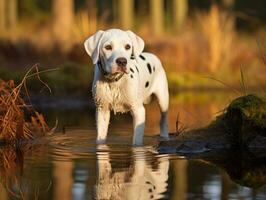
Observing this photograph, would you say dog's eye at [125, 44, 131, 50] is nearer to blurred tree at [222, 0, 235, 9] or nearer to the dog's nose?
the dog's nose

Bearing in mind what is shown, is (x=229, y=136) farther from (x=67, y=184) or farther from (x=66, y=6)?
(x=66, y=6)

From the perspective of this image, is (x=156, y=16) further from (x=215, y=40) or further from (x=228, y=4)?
(x=215, y=40)

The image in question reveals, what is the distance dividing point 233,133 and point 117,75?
189 cm

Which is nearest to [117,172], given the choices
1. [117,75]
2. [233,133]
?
[117,75]

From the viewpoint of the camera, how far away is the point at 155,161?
35.7 feet

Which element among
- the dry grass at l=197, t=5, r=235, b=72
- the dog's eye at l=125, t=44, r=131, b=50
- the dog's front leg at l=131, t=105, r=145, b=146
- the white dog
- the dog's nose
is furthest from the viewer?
the dry grass at l=197, t=5, r=235, b=72

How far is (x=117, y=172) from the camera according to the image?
994 centimetres

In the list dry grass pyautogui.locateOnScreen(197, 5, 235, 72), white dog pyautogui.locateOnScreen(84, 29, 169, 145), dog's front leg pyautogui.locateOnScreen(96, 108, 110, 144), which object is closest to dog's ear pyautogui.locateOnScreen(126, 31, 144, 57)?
white dog pyautogui.locateOnScreen(84, 29, 169, 145)

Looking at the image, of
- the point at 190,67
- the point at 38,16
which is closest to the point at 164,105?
the point at 190,67

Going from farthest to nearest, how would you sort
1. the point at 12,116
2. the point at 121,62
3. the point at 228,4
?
the point at 228,4 → the point at 12,116 → the point at 121,62

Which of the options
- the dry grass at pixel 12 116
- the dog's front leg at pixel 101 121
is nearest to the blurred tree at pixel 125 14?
the dry grass at pixel 12 116

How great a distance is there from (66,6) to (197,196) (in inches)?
1106

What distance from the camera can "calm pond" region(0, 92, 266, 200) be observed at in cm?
853

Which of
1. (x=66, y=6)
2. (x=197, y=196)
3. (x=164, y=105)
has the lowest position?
(x=197, y=196)
